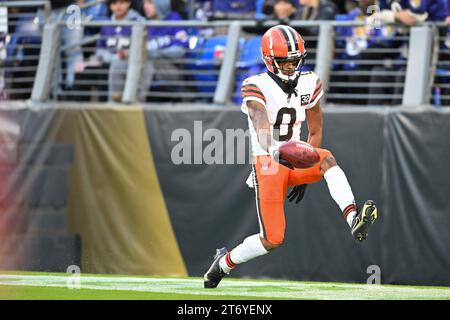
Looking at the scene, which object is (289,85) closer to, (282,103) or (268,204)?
(282,103)

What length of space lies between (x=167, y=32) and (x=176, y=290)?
4.61 metres

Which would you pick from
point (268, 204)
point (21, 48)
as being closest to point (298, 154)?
point (268, 204)

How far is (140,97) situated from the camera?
14.3 meters

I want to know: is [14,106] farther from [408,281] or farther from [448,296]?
[448,296]

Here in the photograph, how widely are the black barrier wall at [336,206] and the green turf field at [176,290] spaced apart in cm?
100

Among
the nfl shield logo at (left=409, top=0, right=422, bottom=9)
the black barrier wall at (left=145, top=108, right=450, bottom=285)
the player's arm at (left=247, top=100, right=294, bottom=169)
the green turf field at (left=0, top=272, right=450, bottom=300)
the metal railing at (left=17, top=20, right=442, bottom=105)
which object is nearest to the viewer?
the player's arm at (left=247, top=100, right=294, bottom=169)

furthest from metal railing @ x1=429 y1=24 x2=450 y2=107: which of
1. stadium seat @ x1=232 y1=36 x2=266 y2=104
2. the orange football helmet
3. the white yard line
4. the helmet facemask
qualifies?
the orange football helmet

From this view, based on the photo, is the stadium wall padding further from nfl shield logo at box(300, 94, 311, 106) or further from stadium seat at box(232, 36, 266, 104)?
nfl shield logo at box(300, 94, 311, 106)

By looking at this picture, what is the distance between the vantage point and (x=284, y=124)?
10.0 m

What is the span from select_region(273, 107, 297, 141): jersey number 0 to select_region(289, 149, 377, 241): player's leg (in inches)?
14.5

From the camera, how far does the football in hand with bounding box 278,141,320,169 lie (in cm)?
941

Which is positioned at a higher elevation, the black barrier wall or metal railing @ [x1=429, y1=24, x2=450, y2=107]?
metal railing @ [x1=429, y1=24, x2=450, y2=107]

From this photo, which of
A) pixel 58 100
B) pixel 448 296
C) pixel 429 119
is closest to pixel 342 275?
pixel 429 119
